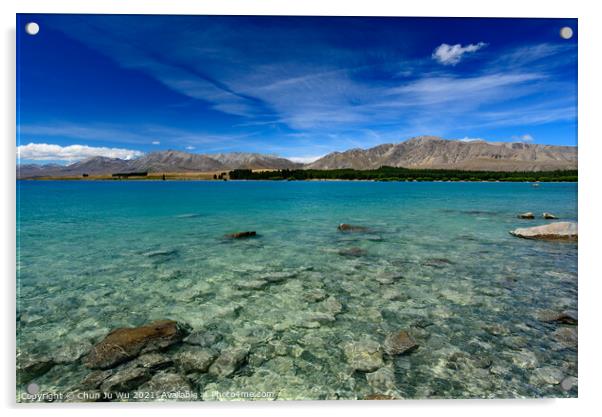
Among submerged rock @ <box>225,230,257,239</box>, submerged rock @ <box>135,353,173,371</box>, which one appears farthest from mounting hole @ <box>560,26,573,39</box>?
submerged rock @ <box>225,230,257,239</box>

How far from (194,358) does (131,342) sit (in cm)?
85

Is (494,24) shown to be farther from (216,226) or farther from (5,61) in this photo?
(216,226)

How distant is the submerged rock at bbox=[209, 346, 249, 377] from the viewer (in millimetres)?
3412

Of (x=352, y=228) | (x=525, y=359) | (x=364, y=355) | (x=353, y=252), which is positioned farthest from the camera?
(x=352, y=228)

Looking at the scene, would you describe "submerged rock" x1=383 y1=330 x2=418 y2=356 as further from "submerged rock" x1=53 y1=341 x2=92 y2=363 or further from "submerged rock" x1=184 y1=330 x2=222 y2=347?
"submerged rock" x1=53 y1=341 x2=92 y2=363

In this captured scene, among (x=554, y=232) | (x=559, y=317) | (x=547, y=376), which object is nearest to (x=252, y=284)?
(x=547, y=376)

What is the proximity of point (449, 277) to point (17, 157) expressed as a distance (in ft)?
24.0

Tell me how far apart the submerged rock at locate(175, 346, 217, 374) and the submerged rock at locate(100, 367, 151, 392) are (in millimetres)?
348

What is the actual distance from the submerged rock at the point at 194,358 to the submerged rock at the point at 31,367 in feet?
4.70

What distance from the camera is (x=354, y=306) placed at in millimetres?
4949

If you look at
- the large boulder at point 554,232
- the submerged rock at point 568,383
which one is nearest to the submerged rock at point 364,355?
the submerged rock at point 568,383

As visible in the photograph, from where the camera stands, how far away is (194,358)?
3578 mm

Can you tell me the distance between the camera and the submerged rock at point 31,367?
11.4 feet

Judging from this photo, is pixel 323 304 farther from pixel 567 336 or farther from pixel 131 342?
pixel 567 336
